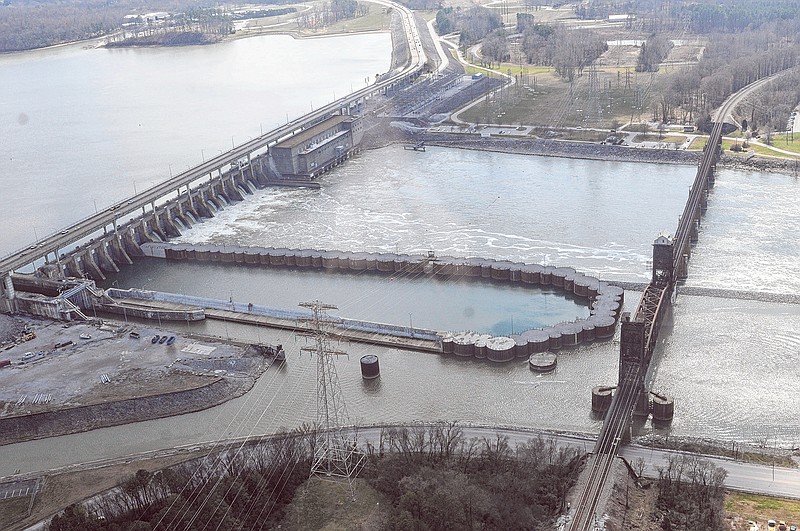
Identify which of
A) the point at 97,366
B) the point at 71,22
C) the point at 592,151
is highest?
the point at 71,22

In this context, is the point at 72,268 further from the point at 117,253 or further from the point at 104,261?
the point at 117,253

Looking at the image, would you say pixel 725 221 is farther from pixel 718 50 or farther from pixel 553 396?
pixel 718 50

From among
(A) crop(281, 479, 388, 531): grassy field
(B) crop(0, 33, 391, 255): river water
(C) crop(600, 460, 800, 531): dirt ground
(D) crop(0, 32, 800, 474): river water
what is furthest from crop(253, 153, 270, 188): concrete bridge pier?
(C) crop(600, 460, 800, 531): dirt ground

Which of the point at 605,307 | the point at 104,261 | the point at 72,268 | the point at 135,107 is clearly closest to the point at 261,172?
the point at 104,261

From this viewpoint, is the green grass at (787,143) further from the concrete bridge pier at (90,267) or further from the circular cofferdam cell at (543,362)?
the concrete bridge pier at (90,267)

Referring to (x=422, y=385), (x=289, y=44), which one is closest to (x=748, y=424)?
(x=422, y=385)

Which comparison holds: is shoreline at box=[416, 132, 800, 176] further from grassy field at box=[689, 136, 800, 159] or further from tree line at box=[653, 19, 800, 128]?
tree line at box=[653, 19, 800, 128]
